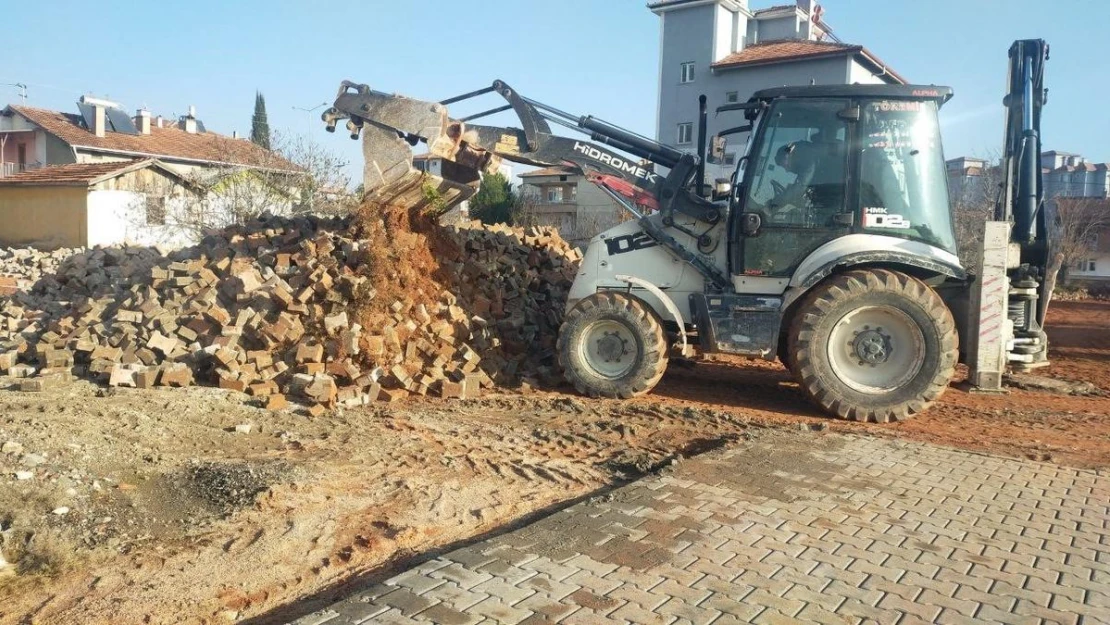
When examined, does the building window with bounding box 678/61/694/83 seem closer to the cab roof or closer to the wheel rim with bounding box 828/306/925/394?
the cab roof

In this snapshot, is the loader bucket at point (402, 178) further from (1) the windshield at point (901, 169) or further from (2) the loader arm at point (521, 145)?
(1) the windshield at point (901, 169)

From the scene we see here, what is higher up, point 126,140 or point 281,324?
point 126,140

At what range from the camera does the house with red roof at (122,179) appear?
22297 millimetres

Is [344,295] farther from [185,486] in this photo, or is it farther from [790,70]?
[790,70]

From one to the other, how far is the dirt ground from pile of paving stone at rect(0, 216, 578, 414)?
432 millimetres

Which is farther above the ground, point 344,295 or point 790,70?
point 790,70

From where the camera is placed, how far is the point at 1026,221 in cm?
932

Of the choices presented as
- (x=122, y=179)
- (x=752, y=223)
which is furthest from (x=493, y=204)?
(x=752, y=223)

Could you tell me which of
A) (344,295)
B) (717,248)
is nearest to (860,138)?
(717,248)

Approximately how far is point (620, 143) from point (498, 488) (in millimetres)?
5256

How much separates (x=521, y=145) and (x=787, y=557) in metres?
6.55

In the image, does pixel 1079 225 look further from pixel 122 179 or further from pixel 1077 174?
pixel 122 179

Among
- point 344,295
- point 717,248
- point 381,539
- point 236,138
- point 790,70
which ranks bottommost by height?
point 381,539

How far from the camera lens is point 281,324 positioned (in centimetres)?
875
